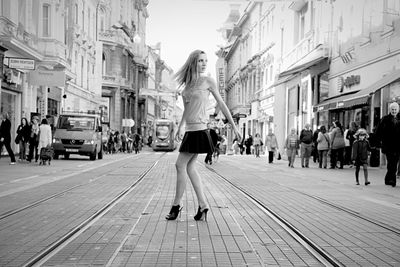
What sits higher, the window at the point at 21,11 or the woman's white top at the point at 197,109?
the window at the point at 21,11

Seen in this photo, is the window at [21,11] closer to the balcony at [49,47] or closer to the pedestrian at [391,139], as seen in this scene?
the balcony at [49,47]

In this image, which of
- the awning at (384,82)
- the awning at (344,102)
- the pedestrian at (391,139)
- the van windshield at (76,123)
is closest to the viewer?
the pedestrian at (391,139)

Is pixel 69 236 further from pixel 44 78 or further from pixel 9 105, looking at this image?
pixel 44 78

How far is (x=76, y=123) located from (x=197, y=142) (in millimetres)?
21419

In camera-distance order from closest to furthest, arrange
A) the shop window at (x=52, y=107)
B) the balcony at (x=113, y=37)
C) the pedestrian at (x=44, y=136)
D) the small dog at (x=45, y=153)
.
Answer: the small dog at (x=45, y=153) → the pedestrian at (x=44, y=136) → the shop window at (x=52, y=107) → the balcony at (x=113, y=37)

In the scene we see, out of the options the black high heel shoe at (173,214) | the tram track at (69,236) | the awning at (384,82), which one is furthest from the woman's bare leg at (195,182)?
the awning at (384,82)

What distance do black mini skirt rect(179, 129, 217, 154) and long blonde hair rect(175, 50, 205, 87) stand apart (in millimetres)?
677

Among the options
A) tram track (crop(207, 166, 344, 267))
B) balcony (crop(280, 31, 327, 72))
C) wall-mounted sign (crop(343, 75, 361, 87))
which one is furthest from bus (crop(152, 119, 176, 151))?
tram track (crop(207, 166, 344, 267))

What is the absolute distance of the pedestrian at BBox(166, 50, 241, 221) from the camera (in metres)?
7.16

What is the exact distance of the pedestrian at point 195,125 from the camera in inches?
282

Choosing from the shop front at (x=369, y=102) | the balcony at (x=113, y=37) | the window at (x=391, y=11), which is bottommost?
the shop front at (x=369, y=102)

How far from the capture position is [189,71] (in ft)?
24.4

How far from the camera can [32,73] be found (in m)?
29.4

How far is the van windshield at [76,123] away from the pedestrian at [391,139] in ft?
53.6
